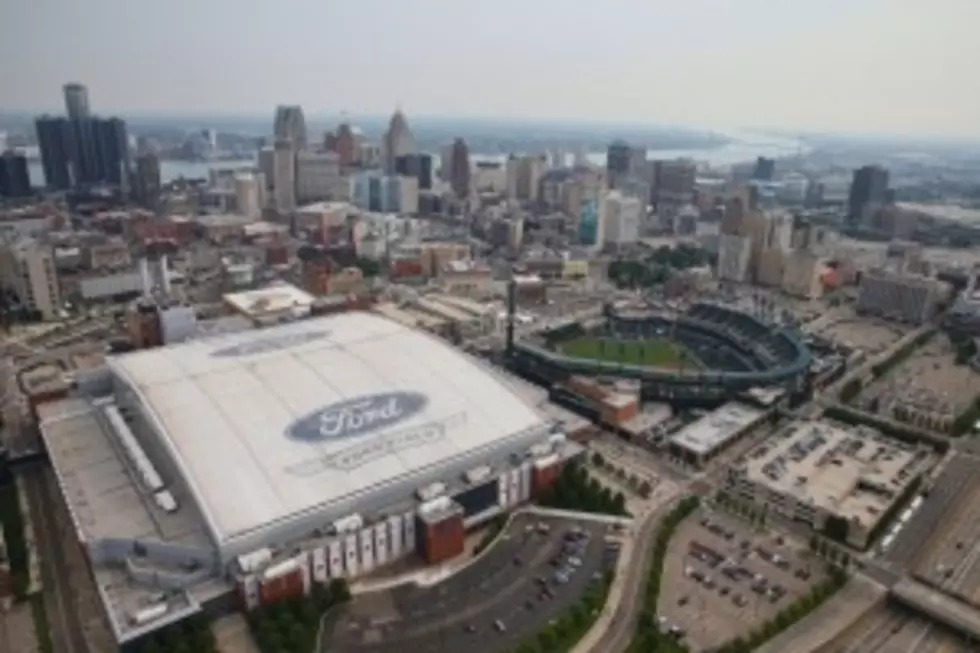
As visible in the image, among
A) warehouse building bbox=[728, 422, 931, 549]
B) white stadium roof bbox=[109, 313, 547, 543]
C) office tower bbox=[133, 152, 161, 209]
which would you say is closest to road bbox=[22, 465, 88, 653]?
white stadium roof bbox=[109, 313, 547, 543]

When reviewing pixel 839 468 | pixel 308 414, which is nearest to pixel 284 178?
pixel 308 414

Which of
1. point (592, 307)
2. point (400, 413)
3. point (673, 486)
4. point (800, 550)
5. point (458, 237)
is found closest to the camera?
point (800, 550)

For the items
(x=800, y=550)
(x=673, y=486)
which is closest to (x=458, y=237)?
(x=673, y=486)

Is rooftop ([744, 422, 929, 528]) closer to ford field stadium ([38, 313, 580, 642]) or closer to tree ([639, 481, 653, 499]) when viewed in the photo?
tree ([639, 481, 653, 499])

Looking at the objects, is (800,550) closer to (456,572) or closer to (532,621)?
(532,621)

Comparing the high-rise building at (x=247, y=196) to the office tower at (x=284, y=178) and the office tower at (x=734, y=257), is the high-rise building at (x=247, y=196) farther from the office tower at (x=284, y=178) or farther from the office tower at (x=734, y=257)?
the office tower at (x=734, y=257)

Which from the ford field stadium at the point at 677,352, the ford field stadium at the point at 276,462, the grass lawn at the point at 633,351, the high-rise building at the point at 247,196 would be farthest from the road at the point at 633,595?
the high-rise building at the point at 247,196
